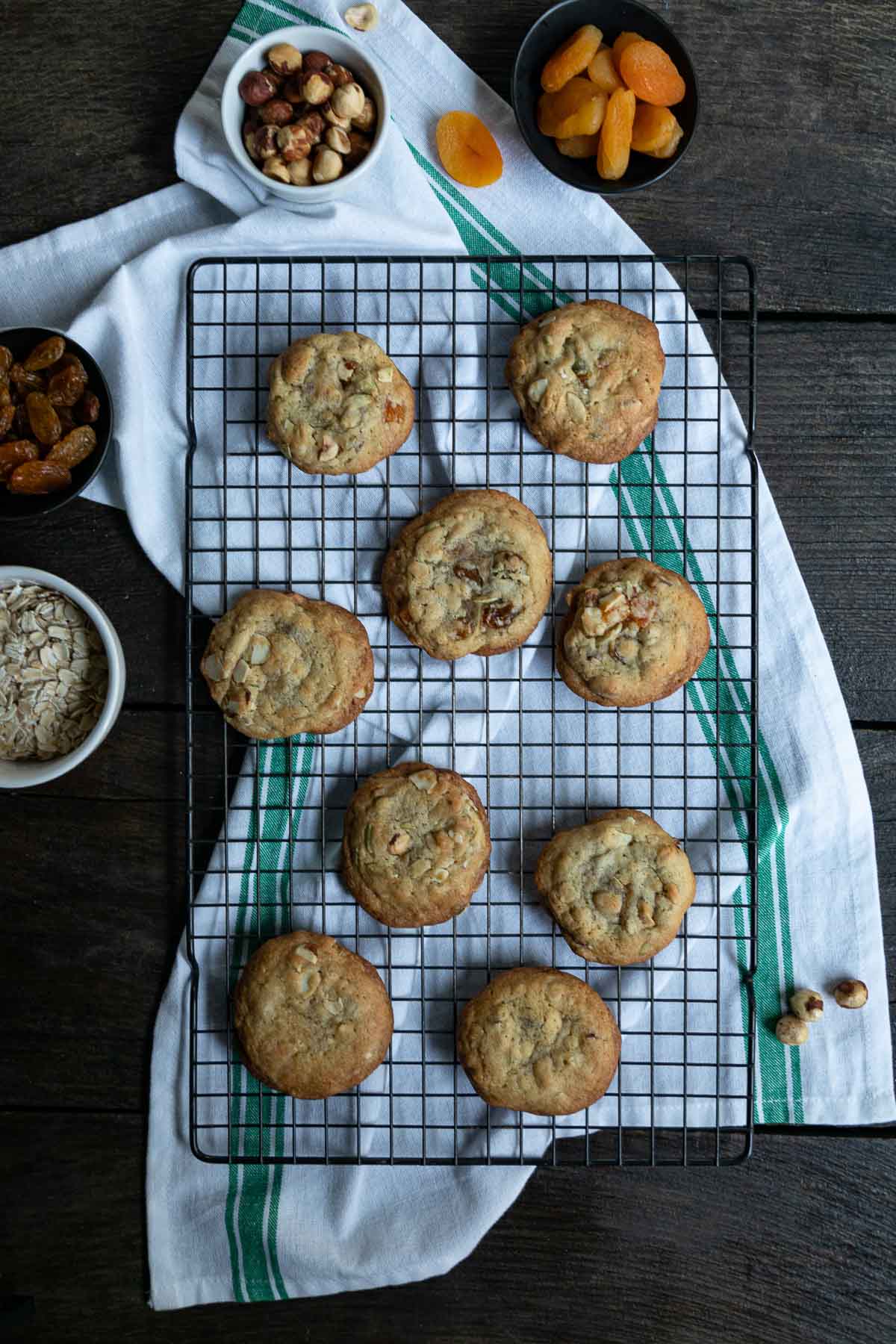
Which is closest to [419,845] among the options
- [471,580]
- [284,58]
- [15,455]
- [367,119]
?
[471,580]

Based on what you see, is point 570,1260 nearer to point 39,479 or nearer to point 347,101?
point 39,479

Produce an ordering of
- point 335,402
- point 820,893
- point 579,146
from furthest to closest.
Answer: point 820,893 → point 579,146 → point 335,402

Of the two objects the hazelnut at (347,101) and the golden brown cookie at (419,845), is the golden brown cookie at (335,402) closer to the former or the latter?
the hazelnut at (347,101)

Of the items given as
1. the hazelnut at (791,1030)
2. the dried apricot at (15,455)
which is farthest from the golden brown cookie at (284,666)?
the hazelnut at (791,1030)

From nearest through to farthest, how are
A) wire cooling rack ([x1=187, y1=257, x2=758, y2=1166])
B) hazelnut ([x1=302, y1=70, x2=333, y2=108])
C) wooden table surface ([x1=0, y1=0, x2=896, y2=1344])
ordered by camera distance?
hazelnut ([x1=302, y1=70, x2=333, y2=108]) < wire cooling rack ([x1=187, y1=257, x2=758, y2=1166]) < wooden table surface ([x1=0, y1=0, x2=896, y2=1344])

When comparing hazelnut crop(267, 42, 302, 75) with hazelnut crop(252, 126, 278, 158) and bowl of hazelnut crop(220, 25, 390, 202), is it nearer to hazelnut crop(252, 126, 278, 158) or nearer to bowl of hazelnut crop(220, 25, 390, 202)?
bowl of hazelnut crop(220, 25, 390, 202)

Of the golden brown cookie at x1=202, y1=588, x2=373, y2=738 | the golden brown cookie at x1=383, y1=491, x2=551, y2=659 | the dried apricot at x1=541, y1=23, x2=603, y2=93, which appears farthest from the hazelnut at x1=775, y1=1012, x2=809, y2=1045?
the dried apricot at x1=541, y1=23, x2=603, y2=93

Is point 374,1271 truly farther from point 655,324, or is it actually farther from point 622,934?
point 655,324
